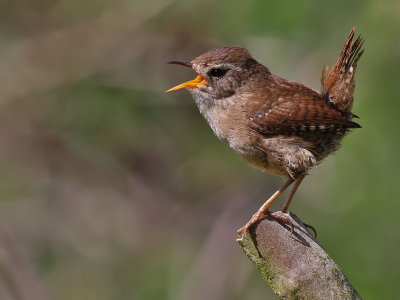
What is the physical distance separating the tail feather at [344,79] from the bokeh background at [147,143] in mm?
1847

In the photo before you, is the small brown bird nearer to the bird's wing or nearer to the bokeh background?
the bird's wing

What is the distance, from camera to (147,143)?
698cm

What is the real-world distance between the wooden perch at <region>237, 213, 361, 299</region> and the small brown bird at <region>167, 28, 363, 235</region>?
0.76 meters

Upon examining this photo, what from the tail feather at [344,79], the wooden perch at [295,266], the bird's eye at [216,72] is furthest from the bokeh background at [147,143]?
the wooden perch at [295,266]

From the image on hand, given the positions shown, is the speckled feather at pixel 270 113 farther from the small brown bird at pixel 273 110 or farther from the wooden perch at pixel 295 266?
the wooden perch at pixel 295 266

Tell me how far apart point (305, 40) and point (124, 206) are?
261 centimetres

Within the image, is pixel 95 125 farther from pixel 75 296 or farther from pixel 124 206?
pixel 75 296

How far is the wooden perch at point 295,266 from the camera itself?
2.16 m

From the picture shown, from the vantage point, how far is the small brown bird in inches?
133

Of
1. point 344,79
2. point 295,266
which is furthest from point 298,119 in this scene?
point 295,266

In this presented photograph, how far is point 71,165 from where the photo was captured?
6949mm

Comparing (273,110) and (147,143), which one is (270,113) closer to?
(273,110)

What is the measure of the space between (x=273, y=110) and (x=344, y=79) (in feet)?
1.57

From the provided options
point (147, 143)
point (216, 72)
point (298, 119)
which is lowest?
point (147, 143)
